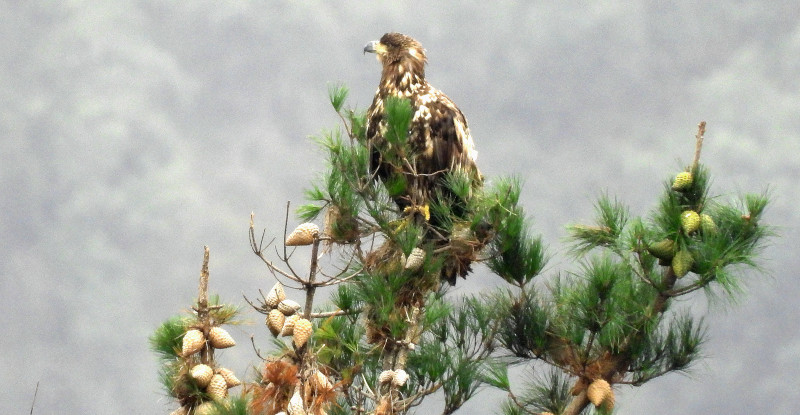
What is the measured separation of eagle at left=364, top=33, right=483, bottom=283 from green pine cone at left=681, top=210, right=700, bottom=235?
1155 millimetres

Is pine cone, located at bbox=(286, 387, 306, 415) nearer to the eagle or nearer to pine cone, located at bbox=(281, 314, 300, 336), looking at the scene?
pine cone, located at bbox=(281, 314, 300, 336)

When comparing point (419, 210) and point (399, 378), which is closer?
point (399, 378)

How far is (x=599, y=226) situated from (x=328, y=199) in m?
1.04

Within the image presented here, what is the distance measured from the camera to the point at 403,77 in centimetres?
598

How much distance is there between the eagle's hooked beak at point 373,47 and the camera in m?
6.13

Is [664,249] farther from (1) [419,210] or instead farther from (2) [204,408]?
(2) [204,408]

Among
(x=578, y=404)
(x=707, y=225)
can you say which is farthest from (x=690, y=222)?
(x=578, y=404)

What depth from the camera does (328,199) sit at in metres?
4.73

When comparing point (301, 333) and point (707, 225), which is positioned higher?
point (707, 225)

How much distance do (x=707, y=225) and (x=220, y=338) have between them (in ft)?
5.82

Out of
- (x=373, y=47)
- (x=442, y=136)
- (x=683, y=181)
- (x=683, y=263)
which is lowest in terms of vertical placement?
(x=683, y=263)

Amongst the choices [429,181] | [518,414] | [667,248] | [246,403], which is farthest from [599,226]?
[246,403]

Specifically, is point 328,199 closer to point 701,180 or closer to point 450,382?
point 450,382

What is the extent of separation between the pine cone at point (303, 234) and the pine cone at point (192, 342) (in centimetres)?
50
